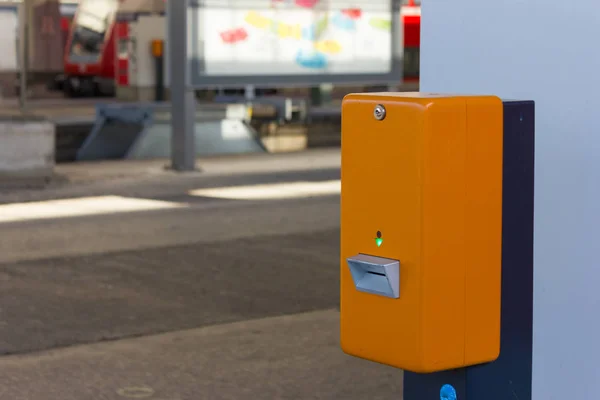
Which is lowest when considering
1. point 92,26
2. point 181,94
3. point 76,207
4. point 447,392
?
point 76,207

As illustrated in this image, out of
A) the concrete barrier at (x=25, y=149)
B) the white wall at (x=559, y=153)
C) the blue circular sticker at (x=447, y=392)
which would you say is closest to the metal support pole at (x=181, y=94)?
the concrete barrier at (x=25, y=149)

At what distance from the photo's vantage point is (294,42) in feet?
51.0

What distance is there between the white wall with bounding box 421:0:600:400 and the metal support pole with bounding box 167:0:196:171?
10.00 meters

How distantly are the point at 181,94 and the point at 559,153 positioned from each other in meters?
10.5

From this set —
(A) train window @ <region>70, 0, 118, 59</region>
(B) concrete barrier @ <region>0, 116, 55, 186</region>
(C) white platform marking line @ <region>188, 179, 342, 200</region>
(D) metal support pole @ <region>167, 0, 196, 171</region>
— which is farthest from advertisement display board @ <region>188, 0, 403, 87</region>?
(A) train window @ <region>70, 0, 118, 59</region>

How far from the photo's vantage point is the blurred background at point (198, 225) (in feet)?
17.7

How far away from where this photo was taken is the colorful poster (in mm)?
14242

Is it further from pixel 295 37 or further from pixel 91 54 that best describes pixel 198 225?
pixel 91 54

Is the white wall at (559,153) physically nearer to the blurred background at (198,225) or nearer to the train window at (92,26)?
the blurred background at (198,225)

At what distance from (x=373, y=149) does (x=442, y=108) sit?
22 cm

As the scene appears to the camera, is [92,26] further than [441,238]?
Yes

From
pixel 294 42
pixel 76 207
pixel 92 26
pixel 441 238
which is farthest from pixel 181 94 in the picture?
pixel 92 26

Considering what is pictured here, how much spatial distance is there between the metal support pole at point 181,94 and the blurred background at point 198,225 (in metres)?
0.10

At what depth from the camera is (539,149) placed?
3.51 m
